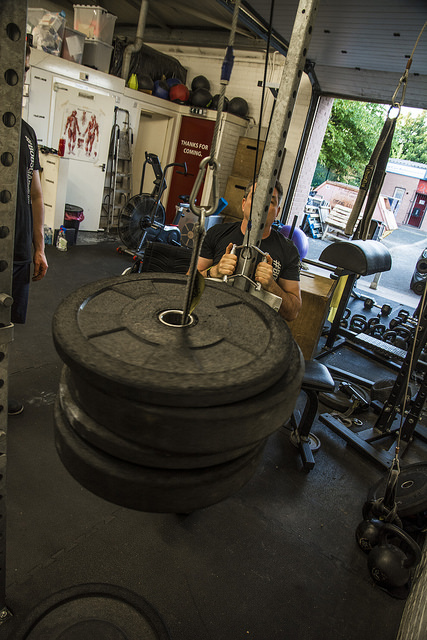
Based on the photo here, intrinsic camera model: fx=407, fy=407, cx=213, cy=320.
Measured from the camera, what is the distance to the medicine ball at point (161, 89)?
7266 mm

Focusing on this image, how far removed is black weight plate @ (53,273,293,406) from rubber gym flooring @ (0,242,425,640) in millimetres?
1331

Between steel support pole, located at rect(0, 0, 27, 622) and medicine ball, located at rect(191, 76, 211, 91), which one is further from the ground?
medicine ball, located at rect(191, 76, 211, 91)

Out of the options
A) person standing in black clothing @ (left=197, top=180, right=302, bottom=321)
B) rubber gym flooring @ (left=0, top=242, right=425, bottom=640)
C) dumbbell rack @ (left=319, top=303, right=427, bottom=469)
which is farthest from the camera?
dumbbell rack @ (left=319, top=303, right=427, bottom=469)

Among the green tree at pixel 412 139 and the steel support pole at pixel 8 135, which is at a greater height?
the green tree at pixel 412 139

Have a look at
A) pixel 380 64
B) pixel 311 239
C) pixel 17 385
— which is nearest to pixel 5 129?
pixel 17 385

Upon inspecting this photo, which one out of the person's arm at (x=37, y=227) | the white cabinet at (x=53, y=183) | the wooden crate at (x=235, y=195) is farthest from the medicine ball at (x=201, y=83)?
the person's arm at (x=37, y=227)

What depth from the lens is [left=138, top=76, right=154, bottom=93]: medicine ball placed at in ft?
23.1

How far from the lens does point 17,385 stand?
279 centimetres

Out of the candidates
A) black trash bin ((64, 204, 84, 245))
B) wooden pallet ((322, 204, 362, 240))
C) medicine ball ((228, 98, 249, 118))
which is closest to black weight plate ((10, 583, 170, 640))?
black trash bin ((64, 204, 84, 245))

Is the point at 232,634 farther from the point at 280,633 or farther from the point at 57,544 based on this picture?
the point at 57,544

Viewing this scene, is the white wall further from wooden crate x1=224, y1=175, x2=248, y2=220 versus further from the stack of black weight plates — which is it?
the stack of black weight plates

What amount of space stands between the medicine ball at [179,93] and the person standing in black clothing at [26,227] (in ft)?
18.9

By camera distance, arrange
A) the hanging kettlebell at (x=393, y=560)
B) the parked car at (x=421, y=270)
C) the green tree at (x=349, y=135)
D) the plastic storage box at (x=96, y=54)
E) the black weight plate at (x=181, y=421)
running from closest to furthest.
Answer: the black weight plate at (x=181, y=421)
the hanging kettlebell at (x=393, y=560)
the plastic storage box at (x=96, y=54)
the parked car at (x=421, y=270)
the green tree at (x=349, y=135)

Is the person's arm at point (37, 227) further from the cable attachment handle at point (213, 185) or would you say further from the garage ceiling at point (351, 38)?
the garage ceiling at point (351, 38)
